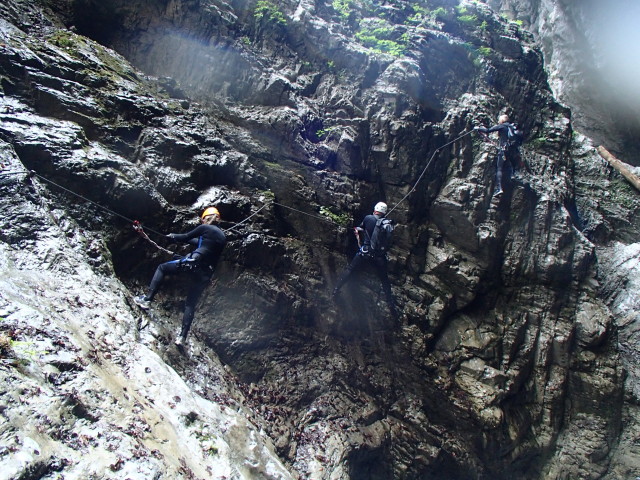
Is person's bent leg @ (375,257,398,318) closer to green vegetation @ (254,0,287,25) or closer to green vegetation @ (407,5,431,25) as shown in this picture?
green vegetation @ (254,0,287,25)

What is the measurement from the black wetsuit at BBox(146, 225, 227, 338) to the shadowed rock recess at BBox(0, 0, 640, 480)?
0.55 meters

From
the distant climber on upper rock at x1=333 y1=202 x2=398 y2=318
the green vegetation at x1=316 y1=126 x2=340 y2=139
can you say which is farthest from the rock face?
the distant climber on upper rock at x1=333 y1=202 x2=398 y2=318

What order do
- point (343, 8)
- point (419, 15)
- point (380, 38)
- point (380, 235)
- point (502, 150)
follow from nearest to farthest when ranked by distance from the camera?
point (380, 235)
point (502, 150)
point (380, 38)
point (343, 8)
point (419, 15)

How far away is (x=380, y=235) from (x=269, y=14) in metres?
8.07

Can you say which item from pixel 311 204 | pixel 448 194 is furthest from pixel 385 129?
pixel 311 204

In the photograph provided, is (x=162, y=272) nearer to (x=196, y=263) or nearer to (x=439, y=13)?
(x=196, y=263)

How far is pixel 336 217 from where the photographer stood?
959cm

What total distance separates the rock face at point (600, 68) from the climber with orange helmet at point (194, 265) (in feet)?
60.8

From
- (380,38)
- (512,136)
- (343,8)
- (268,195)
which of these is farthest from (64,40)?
(512,136)

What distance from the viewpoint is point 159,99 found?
886 cm

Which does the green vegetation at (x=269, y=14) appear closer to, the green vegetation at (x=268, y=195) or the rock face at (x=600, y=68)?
the green vegetation at (x=268, y=195)

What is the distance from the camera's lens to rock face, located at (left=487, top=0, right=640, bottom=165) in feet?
54.9

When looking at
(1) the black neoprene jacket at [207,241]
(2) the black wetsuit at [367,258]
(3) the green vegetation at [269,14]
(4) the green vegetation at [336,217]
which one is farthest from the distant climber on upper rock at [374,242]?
(3) the green vegetation at [269,14]

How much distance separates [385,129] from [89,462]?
9841 millimetres
